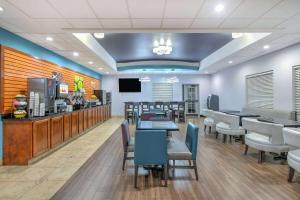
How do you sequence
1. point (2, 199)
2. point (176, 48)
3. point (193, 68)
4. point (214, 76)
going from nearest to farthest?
point (2, 199), point (176, 48), point (193, 68), point (214, 76)

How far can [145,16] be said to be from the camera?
12.8ft

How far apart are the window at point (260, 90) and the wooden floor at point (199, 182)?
3.23 metres

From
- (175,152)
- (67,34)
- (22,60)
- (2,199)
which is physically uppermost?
(67,34)

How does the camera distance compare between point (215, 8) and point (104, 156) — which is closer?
point (215, 8)

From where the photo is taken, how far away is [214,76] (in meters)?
13.8

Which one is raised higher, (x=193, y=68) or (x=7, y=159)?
(x=193, y=68)

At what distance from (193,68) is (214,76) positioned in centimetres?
209

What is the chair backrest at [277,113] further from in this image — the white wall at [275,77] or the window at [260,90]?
the window at [260,90]

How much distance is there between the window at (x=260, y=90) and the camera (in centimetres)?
761

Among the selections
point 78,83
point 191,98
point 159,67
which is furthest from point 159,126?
point 191,98

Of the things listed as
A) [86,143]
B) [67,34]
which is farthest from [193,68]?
[67,34]

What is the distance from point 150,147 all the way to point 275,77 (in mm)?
5688

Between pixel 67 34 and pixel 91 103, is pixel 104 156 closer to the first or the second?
pixel 67 34

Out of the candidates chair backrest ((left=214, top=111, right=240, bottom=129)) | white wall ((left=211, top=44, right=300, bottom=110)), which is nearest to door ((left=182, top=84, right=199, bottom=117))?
white wall ((left=211, top=44, right=300, bottom=110))
